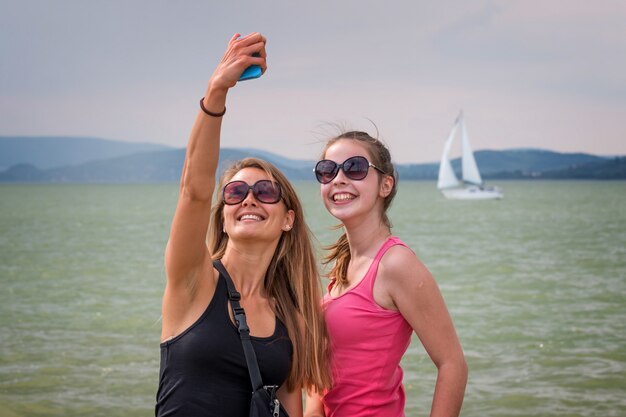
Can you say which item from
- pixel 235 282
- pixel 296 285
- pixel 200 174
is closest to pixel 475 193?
pixel 296 285

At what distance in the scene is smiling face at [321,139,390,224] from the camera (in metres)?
4.02

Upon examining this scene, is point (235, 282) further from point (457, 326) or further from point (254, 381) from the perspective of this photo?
point (457, 326)

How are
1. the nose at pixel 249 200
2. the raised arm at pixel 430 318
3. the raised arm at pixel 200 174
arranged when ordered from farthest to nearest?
the nose at pixel 249 200
the raised arm at pixel 430 318
the raised arm at pixel 200 174

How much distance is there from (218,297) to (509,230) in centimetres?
5006

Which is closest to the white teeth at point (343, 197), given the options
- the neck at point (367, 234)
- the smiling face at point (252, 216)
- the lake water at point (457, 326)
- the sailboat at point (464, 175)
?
the neck at point (367, 234)

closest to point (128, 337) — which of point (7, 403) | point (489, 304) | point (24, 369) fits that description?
point (24, 369)

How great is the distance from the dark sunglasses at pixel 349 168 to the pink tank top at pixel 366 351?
38cm

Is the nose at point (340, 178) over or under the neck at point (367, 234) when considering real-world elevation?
over

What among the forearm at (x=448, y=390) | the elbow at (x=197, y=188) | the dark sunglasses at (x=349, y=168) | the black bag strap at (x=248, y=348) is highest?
the dark sunglasses at (x=349, y=168)

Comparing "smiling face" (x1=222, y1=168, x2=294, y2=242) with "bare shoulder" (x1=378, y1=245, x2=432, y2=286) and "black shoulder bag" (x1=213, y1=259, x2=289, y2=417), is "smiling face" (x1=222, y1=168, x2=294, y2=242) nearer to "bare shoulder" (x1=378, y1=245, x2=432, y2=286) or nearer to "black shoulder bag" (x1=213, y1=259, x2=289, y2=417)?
"black shoulder bag" (x1=213, y1=259, x2=289, y2=417)

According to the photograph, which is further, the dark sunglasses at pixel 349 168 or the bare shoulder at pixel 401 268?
the dark sunglasses at pixel 349 168

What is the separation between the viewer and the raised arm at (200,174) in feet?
10.4

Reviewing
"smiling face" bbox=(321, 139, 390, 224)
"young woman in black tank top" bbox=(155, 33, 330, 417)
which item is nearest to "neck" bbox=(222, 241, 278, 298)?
"young woman in black tank top" bbox=(155, 33, 330, 417)

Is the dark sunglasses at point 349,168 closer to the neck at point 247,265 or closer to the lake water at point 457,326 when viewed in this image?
the neck at point 247,265
